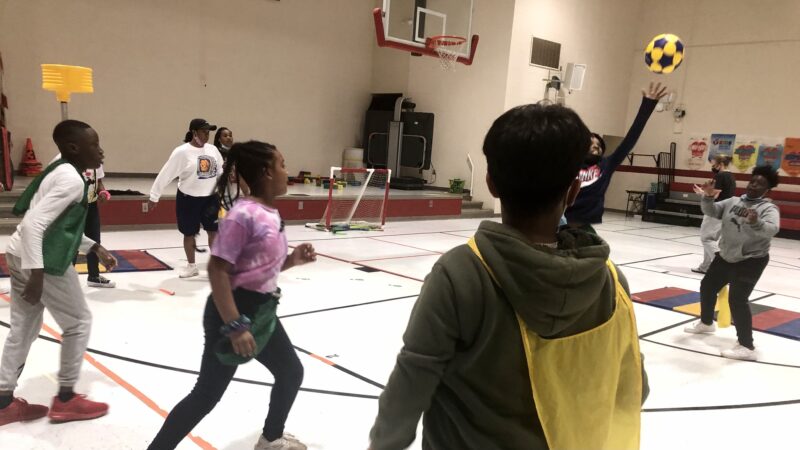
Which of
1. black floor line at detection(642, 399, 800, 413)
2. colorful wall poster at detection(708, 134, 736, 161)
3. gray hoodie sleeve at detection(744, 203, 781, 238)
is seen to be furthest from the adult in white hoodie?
colorful wall poster at detection(708, 134, 736, 161)

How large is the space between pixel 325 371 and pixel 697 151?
48.1 feet

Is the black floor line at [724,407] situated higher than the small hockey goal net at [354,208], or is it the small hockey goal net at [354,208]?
the small hockey goal net at [354,208]

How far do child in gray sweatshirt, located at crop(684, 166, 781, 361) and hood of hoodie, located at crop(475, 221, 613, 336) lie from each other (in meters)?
3.82

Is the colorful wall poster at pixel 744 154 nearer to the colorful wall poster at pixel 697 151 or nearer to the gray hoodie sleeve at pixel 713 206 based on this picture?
the colorful wall poster at pixel 697 151

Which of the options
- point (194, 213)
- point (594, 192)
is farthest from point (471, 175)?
point (594, 192)

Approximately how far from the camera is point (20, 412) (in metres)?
2.82

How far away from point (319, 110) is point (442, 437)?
14.6 m

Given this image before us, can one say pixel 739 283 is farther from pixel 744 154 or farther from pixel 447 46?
pixel 744 154

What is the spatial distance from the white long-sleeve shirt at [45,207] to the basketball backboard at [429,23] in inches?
299

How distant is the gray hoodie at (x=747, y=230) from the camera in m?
4.32

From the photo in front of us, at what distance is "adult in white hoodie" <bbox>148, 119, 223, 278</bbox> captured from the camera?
5828 millimetres

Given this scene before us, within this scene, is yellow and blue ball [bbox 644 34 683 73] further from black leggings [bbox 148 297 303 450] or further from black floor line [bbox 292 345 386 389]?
black leggings [bbox 148 297 303 450]

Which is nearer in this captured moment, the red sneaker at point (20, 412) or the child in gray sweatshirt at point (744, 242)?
the red sneaker at point (20, 412)

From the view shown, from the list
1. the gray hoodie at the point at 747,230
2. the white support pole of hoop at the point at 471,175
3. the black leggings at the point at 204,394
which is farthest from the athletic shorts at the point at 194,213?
the white support pole of hoop at the point at 471,175
